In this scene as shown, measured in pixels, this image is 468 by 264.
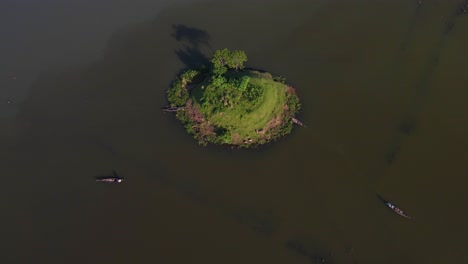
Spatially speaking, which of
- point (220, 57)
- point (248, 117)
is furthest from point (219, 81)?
point (248, 117)

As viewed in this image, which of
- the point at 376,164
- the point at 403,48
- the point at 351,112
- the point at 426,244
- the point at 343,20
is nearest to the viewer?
the point at 426,244

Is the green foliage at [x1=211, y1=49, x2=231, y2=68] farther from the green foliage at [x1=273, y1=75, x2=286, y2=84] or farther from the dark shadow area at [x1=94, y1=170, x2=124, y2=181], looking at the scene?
the dark shadow area at [x1=94, y1=170, x2=124, y2=181]

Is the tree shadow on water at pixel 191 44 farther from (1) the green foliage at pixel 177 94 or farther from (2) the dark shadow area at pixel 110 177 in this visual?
(2) the dark shadow area at pixel 110 177

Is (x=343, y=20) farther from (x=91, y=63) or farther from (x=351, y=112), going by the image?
(x=91, y=63)

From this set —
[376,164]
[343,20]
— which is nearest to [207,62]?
[343,20]

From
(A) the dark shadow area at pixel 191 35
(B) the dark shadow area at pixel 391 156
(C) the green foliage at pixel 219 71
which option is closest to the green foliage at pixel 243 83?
(C) the green foliage at pixel 219 71

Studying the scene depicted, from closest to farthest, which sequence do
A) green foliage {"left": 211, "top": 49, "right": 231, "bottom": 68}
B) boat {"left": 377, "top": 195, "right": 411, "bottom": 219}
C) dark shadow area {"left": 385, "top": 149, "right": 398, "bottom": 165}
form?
boat {"left": 377, "top": 195, "right": 411, "bottom": 219} < dark shadow area {"left": 385, "top": 149, "right": 398, "bottom": 165} < green foliage {"left": 211, "top": 49, "right": 231, "bottom": 68}

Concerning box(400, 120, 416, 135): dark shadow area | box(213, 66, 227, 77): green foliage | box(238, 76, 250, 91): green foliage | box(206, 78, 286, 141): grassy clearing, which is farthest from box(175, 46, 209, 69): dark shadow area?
box(400, 120, 416, 135): dark shadow area

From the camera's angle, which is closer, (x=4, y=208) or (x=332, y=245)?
(x=332, y=245)
